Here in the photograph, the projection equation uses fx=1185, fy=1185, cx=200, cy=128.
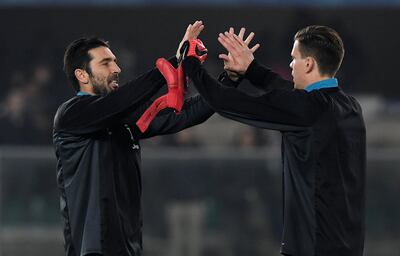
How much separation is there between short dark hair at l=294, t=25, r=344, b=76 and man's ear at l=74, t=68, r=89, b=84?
1054 millimetres

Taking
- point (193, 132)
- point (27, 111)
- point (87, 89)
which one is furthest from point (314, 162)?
point (27, 111)

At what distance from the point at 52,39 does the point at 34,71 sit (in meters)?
1.17

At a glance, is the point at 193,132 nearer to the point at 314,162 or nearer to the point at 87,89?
the point at 87,89

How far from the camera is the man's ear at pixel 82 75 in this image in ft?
17.5

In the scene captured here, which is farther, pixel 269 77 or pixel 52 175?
pixel 52 175

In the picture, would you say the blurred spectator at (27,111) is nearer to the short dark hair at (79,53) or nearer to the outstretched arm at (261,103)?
the short dark hair at (79,53)

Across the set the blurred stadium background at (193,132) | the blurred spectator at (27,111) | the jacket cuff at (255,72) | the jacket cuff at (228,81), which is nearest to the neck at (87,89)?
the jacket cuff at (228,81)

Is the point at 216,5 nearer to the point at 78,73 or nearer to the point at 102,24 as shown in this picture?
the point at 102,24

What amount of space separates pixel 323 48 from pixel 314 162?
47cm

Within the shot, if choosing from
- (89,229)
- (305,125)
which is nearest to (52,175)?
(89,229)

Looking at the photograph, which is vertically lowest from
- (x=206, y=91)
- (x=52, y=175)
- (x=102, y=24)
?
(x=52, y=175)

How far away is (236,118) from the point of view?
4809mm

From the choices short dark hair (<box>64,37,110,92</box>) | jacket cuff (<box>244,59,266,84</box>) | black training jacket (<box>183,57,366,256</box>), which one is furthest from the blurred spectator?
black training jacket (<box>183,57,366,256</box>)

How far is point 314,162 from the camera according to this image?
4703mm
